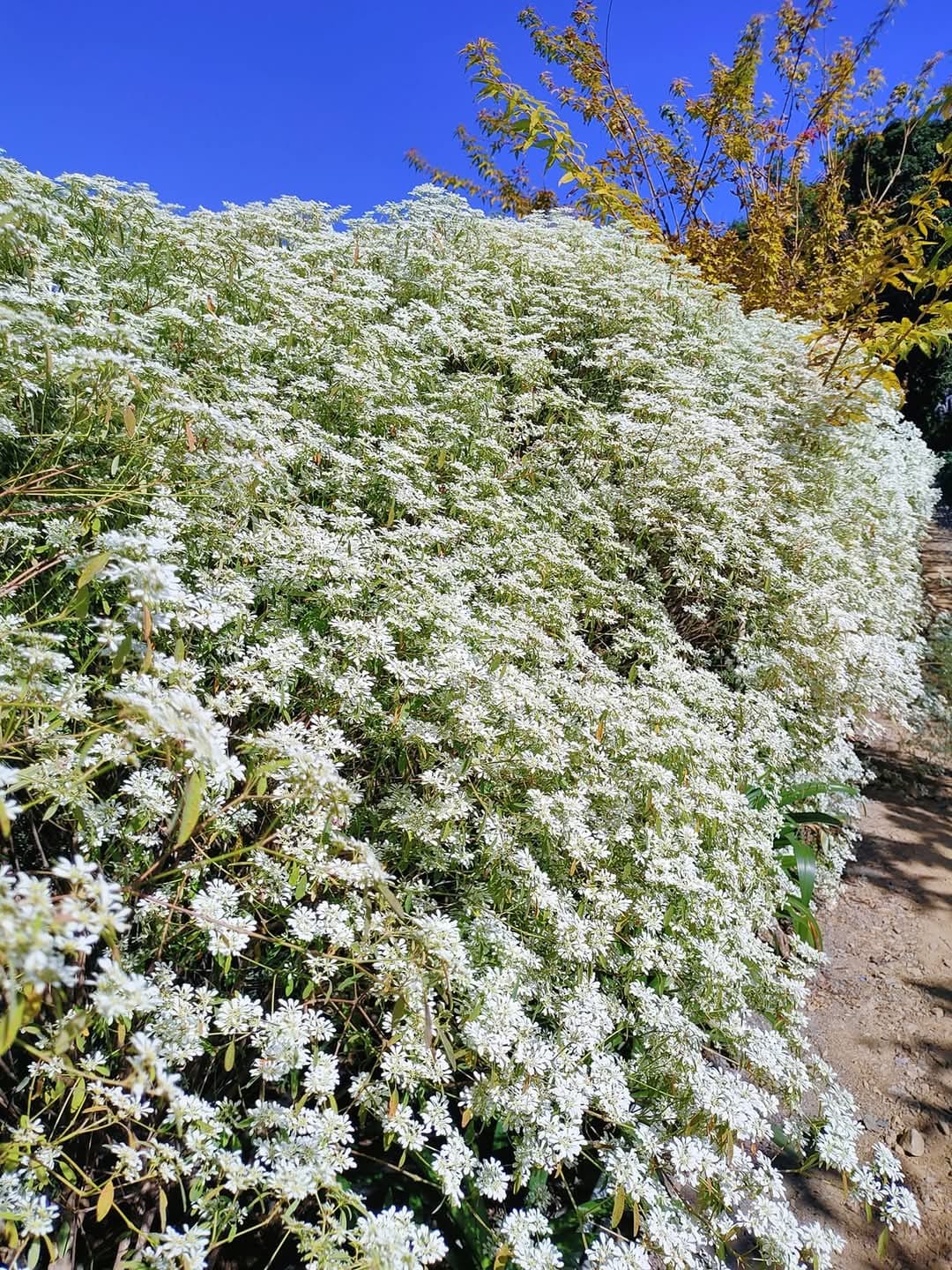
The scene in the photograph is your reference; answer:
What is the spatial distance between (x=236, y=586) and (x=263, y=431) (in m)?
0.80

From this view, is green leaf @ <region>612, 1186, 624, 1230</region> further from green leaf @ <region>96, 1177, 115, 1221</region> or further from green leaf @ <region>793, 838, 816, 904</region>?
green leaf @ <region>793, 838, 816, 904</region>

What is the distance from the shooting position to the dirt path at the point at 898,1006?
7.24 feet

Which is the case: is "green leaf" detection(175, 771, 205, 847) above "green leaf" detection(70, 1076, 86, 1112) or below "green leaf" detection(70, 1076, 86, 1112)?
above

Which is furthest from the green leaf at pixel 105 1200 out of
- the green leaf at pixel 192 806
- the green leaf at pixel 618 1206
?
the green leaf at pixel 618 1206

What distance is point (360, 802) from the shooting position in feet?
4.85

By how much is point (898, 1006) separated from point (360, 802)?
9.37 ft

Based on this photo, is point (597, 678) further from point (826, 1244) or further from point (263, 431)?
point (826, 1244)

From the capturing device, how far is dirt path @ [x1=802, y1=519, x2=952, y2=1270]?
2207 mm

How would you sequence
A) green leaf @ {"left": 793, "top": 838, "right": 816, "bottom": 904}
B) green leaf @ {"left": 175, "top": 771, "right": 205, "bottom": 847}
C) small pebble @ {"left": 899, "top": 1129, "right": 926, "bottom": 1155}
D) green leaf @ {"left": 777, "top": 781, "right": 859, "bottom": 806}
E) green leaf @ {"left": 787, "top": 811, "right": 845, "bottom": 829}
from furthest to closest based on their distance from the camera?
green leaf @ {"left": 787, "top": 811, "right": 845, "bottom": 829} < green leaf @ {"left": 777, "top": 781, "right": 859, "bottom": 806} < green leaf @ {"left": 793, "top": 838, "right": 816, "bottom": 904} < small pebble @ {"left": 899, "top": 1129, "right": 926, "bottom": 1155} < green leaf @ {"left": 175, "top": 771, "right": 205, "bottom": 847}

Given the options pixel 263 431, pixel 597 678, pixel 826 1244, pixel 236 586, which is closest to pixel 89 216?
pixel 263 431

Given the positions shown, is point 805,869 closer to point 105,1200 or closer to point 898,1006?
point 898,1006

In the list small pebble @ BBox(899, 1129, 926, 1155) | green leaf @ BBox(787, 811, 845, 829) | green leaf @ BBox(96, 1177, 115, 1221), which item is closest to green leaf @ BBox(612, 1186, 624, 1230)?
green leaf @ BBox(96, 1177, 115, 1221)

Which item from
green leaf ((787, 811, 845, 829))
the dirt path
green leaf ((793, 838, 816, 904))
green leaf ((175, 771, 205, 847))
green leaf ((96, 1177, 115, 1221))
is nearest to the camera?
green leaf ((175, 771, 205, 847))

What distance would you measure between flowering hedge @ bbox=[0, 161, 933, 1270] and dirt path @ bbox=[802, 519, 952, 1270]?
212 millimetres
